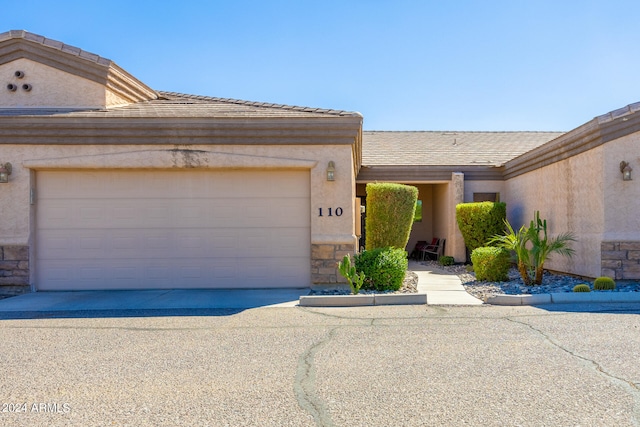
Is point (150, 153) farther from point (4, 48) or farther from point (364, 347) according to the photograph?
point (364, 347)

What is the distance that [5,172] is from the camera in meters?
10.7

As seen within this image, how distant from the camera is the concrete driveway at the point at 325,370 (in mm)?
4062

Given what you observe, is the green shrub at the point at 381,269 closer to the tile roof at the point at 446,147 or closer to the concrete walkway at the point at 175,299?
the concrete walkway at the point at 175,299

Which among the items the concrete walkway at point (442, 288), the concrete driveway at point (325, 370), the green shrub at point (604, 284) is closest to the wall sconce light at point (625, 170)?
the green shrub at point (604, 284)

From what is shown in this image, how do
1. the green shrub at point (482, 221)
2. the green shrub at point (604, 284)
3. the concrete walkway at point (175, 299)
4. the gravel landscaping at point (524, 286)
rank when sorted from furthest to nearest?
the green shrub at point (482, 221) → the gravel landscaping at point (524, 286) → the green shrub at point (604, 284) → the concrete walkway at point (175, 299)

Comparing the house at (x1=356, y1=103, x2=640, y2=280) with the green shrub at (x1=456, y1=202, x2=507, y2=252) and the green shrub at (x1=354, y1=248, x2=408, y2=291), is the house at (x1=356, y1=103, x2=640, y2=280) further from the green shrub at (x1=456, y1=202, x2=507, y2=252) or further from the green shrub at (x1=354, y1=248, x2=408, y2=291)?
the green shrub at (x1=354, y1=248, x2=408, y2=291)

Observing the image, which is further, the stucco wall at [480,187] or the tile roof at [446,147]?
the tile roof at [446,147]

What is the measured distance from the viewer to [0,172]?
1062cm

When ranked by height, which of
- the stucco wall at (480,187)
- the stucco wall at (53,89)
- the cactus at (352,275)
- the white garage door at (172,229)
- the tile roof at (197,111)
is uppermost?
the stucco wall at (53,89)

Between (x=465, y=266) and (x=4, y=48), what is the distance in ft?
45.7

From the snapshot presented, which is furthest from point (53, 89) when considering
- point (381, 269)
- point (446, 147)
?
point (446, 147)

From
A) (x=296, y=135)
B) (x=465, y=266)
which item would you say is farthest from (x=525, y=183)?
(x=296, y=135)

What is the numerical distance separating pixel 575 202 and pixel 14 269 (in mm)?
12465

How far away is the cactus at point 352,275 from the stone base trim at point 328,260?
750 millimetres
